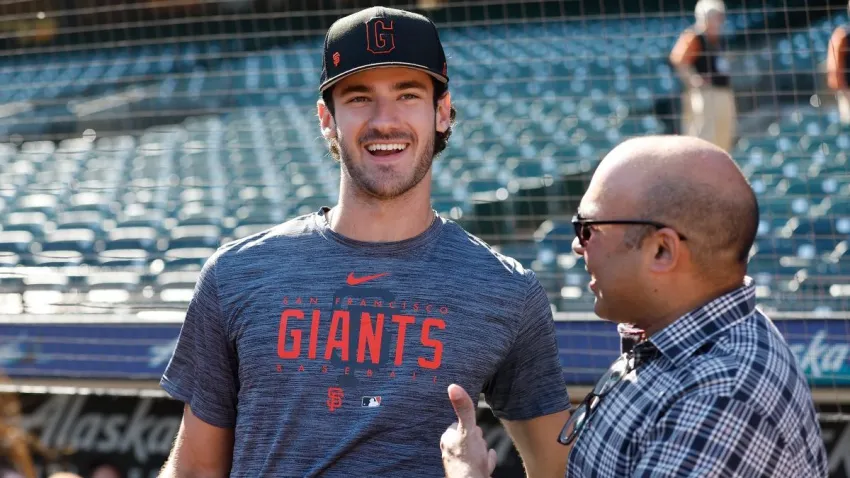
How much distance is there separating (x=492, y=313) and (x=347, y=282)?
281 mm

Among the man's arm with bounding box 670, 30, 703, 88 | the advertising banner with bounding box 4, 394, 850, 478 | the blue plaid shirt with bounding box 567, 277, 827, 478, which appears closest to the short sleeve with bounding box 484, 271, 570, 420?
the blue plaid shirt with bounding box 567, 277, 827, 478

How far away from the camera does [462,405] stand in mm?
1760

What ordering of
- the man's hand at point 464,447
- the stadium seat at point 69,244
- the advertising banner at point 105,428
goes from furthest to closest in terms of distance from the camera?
the stadium seat at point 69,244 → the advertising banner at point 105,428 → the man's hand at point 464,447

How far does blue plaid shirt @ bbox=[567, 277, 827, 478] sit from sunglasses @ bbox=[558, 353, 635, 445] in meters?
A: 0.03

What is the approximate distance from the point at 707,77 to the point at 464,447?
6.08 m

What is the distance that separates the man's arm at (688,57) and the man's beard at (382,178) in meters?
5.50

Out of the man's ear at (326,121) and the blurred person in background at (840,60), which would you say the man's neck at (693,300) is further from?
the blurred person in background at (840,60)

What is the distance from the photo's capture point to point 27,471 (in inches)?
214

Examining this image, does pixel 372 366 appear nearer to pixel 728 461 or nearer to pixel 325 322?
pixel 325 322

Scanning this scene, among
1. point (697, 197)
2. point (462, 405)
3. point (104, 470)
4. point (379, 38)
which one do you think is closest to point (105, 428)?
point (104, 470)

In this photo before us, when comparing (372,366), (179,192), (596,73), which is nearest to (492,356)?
(372,366)

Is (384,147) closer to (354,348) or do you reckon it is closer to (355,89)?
(355,89)

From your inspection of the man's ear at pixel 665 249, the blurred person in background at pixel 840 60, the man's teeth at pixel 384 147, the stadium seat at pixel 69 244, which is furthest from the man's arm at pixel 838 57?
the stadium seat at pixel 69 244

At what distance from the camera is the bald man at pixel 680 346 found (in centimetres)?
146
